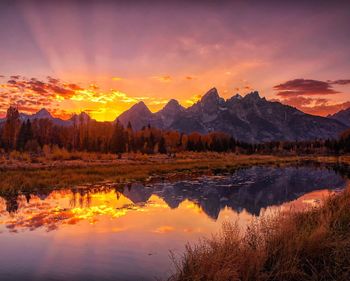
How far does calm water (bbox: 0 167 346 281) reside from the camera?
10398 millimetres

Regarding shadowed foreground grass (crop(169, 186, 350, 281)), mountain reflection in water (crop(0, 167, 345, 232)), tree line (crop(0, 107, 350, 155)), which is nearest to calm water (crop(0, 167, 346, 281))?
mountain reflection in water (crop(0, 167, 345, 232))

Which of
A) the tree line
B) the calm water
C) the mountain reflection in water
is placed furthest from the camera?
the tree line

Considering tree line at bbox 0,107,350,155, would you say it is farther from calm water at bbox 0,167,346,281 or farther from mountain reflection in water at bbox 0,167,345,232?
calm water at bbox 0,167,346,281

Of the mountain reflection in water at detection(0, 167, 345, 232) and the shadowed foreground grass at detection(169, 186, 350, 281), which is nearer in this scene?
the shadowed foreground grass at detection(169, 186, 350, 281)

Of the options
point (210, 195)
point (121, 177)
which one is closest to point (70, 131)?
point (121, 177)

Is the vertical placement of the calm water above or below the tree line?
below

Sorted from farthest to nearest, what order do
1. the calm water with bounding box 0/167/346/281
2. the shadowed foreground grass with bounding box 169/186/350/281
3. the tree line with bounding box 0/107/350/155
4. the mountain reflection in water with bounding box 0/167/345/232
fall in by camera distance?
the tree line with bounding box 0/107/350/155 < the mountain reflection in water with bounding box 0/167/345/232 < the calm water with bounding box 0/167/346/281 < the shadowed foreground grass with bounding box 169/186/350/281

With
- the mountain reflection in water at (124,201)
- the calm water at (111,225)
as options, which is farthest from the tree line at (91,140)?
the calm water at (111,225)

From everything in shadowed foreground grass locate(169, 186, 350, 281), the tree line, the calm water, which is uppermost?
the tree line

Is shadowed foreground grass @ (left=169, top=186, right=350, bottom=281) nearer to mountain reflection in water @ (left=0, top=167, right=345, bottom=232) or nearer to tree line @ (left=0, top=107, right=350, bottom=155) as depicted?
mountain reflection in water @ (left=0, top=167, right=345, bottom=232)

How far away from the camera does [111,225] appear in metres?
16.1

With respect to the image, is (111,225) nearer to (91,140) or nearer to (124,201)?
(124,201)

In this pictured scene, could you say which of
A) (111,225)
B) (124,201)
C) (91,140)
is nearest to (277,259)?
(111,225)

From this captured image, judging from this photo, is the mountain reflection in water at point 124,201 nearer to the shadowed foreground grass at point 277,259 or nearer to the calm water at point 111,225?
the calm water at point 111,225
